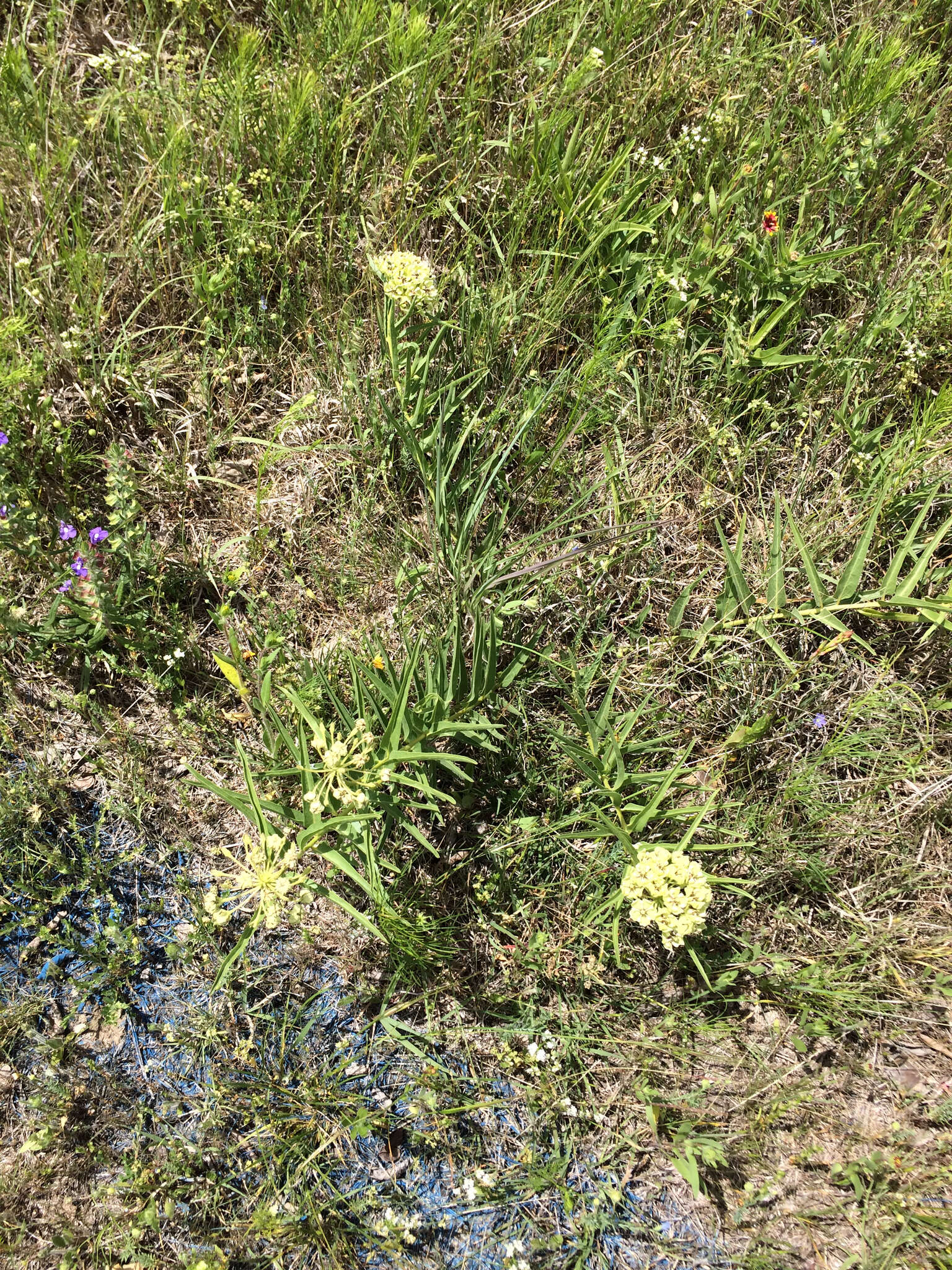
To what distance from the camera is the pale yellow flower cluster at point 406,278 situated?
218 cm

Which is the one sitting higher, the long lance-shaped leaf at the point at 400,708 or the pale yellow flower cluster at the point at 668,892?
the long lance-shaped leaf at the point at 400,708

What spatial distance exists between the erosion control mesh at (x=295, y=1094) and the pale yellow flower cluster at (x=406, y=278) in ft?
5.74

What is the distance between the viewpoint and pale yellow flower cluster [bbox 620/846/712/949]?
1988 millimetres

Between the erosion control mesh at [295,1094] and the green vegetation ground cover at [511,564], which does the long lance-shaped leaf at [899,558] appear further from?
the erosion control mesh at [295,1094]

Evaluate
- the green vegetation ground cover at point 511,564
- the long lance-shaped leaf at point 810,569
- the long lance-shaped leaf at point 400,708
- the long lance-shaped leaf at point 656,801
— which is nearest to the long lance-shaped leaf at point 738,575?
the green vegetation ground cover at point 511,564

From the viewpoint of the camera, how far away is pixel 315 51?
8.61 feet

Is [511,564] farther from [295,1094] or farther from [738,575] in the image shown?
[295,1094]

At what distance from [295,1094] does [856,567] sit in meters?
2.16

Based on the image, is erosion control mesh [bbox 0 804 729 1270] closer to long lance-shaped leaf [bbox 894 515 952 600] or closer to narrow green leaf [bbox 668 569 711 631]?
narrow green leaf [bbox 668 569 711 631]

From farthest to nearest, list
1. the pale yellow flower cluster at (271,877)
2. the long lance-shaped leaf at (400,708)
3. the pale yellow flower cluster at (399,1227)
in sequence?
1. the pale yellow flower cluster at (399,1227)
2. the long lance-shaped leaf at (400,708)
3. the pale yellow flower cluster at (271,877)

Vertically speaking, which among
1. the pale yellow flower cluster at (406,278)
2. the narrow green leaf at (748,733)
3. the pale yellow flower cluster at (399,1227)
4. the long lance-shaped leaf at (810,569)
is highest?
the pale yellow flower cluster at (406,278)

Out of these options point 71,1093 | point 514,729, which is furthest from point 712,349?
point 71,1093

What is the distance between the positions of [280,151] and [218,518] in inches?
45.1

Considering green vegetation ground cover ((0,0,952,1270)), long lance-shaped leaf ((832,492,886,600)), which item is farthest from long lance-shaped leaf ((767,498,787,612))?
long lance-shaped leaf ((832,492,886,600))
